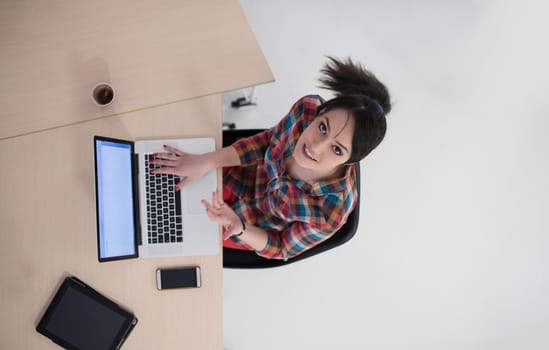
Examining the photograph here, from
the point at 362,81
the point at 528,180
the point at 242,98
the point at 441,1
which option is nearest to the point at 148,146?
the point at 362,81

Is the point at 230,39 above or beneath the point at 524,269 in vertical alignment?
above

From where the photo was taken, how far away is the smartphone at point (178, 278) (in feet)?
3.85

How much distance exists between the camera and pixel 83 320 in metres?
1.14

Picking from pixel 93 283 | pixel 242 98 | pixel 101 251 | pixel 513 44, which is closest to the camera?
pixel 101 251

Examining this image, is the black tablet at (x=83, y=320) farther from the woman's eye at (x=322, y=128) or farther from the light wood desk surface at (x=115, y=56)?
the woman's eye at (x=322, y=128)

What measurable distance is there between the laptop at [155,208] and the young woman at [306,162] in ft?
0.12

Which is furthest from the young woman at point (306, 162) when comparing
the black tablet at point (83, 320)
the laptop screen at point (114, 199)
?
the black tablet at point (83, 320)

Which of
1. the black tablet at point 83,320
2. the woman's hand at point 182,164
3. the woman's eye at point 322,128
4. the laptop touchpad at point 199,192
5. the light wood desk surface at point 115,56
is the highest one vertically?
the light wood desk surface at point 115,56

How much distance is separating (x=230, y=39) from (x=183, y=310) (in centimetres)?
87

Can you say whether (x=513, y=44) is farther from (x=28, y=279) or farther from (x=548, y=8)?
(x=28, y=279)

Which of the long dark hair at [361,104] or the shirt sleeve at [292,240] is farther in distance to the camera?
the shirt sleeve at [292,240]

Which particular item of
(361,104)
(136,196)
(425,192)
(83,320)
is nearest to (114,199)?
(136,196)

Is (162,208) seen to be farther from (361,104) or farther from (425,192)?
(425,192)

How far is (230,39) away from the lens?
1.23 metres
